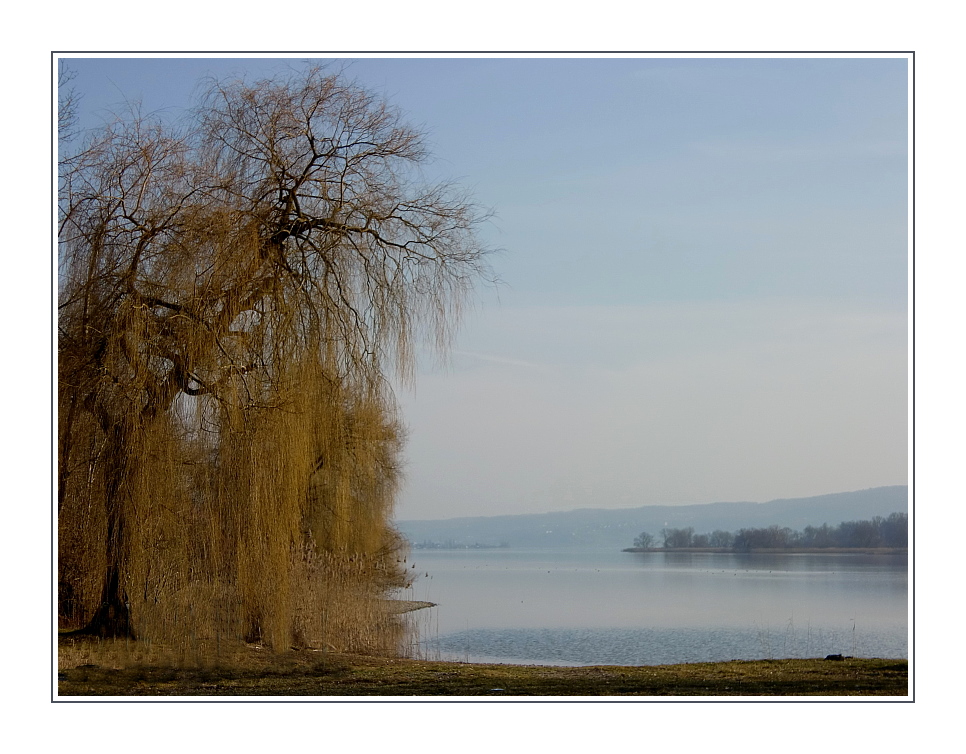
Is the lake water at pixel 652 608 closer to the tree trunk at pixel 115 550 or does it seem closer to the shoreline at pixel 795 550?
the shoreline at pixel 795 550

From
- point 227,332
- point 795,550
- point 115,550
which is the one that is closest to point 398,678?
point 115,550

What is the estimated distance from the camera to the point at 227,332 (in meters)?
6.86

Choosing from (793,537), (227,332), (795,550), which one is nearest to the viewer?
(227,332)

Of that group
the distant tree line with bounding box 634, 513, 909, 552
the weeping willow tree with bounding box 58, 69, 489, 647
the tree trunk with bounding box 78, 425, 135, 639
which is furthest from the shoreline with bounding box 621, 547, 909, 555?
the tree trunk with bounding box 78, 425, 135, 639

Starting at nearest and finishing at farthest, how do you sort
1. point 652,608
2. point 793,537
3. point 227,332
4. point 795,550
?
point 227,332, point 652,608, point 793,537, point 795,550

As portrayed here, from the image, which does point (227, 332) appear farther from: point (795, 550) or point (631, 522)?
point (795, 550)

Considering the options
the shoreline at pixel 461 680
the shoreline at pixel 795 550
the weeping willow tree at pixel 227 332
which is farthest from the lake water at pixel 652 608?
the weeping willow tree at pixel 227 332

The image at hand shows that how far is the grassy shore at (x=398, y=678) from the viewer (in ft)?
21.7

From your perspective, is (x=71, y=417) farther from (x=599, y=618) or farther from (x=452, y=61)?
(x=599, y=618)

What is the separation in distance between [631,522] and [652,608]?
4.46 feet

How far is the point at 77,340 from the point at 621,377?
5.63 meters
